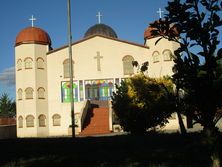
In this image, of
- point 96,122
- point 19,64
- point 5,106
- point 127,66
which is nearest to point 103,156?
point 96,122

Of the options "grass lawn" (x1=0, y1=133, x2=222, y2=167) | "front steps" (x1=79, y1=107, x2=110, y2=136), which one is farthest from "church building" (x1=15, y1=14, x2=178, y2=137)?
"grass lawn" (x1=0, y1=133, x2=222, y2=167)

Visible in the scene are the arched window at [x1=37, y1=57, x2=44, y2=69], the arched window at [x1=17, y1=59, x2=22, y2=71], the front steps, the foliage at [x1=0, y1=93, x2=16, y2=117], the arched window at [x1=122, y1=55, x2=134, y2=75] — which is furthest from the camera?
the foliage at [x1=0, y1=93, x2=16, y2=117]

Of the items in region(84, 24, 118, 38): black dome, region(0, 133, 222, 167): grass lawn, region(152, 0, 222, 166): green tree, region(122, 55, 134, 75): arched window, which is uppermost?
region(84, 24, 118, 38): black dome

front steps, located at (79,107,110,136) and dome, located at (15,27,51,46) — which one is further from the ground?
dome, located at (15,27,51,46)

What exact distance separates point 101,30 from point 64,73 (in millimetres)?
11015

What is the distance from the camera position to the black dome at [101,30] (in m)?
53.1

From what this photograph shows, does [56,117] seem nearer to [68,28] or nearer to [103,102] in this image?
[103,102]

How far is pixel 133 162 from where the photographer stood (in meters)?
10.3

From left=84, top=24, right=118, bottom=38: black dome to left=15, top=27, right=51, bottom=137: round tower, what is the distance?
955cm

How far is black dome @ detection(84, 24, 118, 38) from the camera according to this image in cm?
5312

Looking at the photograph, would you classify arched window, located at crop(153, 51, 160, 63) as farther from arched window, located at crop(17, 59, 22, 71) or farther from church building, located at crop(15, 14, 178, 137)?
arched window, located at crop(17, 59, 22, 71)

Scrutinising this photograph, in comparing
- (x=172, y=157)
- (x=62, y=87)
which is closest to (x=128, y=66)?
(x=62, y=87)

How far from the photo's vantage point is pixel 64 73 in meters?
45.1

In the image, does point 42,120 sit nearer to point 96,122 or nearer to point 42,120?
point 42,120
